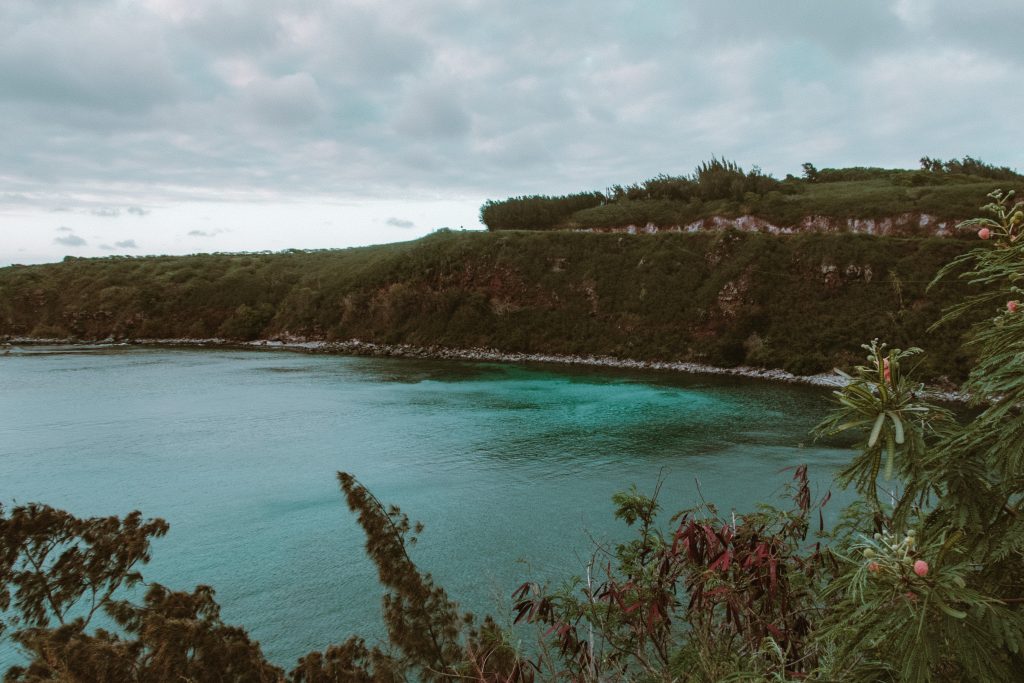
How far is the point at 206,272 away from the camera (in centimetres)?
8269

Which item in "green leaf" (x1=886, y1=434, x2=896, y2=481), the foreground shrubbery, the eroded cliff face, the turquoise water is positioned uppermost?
the eroded cliff face

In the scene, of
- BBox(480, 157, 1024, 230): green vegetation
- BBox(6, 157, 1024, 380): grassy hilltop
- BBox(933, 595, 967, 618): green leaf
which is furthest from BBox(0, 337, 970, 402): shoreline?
BBox(933, 595, 967, 618): green leaf

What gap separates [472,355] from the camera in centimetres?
5709

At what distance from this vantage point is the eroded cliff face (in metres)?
57.5

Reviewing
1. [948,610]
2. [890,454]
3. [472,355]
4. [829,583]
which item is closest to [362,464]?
[829,583]

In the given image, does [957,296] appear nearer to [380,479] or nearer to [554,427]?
[554,427]

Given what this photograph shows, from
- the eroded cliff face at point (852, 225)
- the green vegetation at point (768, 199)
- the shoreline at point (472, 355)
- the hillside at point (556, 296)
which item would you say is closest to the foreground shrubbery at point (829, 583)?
the shoreline at point (472, 355)

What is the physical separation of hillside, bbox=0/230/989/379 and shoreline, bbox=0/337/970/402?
1.01m

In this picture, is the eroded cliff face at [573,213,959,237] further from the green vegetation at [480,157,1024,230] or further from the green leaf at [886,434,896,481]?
the green leaf at [886,434,896,481]

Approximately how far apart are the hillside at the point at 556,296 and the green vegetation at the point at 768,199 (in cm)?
1308

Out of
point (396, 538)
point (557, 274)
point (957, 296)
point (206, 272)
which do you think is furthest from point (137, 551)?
point (206, 272)

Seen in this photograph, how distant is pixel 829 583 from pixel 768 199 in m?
74.0

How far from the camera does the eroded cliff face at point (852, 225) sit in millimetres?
57469

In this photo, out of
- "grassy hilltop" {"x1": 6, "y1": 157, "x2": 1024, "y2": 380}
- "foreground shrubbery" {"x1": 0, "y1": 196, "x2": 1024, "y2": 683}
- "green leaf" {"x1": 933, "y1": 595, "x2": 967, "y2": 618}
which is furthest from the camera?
"grassy hilltop" {"x1": 6, "y1": 157, "x2": 1024, "y2": 380}
